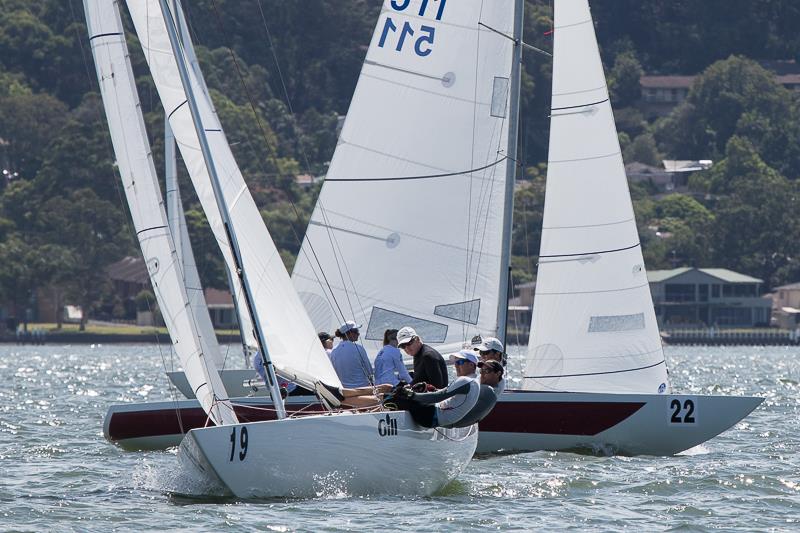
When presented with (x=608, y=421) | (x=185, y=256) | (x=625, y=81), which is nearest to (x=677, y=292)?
(x=625, y=81)

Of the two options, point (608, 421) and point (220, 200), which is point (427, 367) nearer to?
point (220, 200)

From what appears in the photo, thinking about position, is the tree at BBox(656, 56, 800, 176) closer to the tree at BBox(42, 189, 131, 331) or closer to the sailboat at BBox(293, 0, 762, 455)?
the tree at BBox(42, 189, 131, 331)

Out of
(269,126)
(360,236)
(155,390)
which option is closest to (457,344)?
(360,236)

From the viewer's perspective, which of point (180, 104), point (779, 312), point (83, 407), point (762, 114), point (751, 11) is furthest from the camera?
point (751, 11)

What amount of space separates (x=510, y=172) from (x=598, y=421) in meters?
2.74

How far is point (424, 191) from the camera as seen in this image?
64.1 feet

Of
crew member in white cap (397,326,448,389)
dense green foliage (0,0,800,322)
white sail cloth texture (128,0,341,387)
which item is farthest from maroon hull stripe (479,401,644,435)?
dense green foliage (0,0,800,322)

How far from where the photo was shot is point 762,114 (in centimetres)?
15062

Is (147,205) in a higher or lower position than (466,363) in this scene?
higher

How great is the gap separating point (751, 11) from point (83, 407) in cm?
15773

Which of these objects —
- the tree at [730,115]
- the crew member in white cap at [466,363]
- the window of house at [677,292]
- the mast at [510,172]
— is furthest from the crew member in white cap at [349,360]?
the tree at [730,115]

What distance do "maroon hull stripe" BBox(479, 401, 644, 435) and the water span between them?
277 mm

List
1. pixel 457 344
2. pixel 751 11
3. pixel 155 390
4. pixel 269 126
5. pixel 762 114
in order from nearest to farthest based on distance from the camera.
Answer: pixel 457 344, pixel 155 390, pixel 269 126, pixel 762 114, pixel 751 11

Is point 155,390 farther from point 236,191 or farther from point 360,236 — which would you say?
point 236,191
